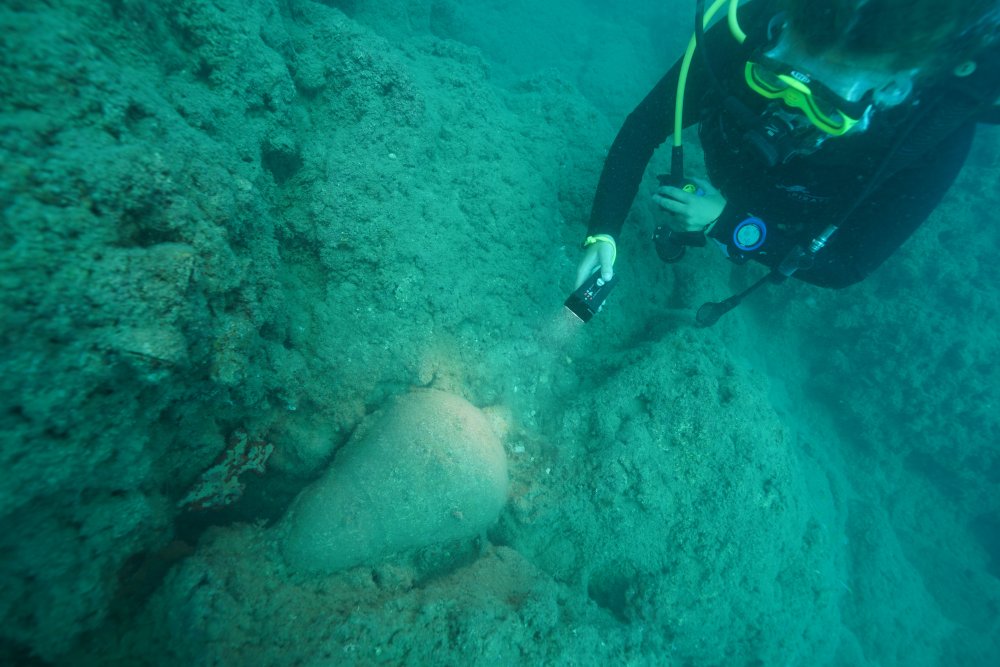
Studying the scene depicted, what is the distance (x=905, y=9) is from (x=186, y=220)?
295cm

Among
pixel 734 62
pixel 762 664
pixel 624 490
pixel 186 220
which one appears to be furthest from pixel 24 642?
pixel 762 664

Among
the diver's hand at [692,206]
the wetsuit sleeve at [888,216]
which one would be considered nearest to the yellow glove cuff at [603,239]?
the diver's hand at [692,206]

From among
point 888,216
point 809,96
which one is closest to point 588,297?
point 809,96

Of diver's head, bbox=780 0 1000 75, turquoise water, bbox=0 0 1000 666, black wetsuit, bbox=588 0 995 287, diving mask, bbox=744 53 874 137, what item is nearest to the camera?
turquoise water, bbox=0 0 1000 666

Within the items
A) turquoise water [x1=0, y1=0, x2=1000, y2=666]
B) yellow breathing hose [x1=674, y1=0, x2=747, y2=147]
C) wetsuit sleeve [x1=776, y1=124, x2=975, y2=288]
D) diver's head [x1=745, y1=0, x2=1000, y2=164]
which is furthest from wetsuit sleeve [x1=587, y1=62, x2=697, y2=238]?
wetsuit sleeve [x1=776, y1=124, x2=975, y2=288]

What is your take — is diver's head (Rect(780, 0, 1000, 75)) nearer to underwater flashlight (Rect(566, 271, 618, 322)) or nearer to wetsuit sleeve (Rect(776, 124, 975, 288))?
wetsuit sleeve (Rect(776, 124, 975, 288))

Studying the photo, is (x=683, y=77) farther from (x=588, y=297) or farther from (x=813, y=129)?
(x=588, y=297)

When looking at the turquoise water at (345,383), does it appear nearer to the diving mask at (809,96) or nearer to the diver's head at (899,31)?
the diving mask at (809,96)

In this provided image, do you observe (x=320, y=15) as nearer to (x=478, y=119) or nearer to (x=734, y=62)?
(x=478, y=119)

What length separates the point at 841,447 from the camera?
6219 millimetres

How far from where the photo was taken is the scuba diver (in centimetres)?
188

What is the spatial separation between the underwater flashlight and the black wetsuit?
51 cm

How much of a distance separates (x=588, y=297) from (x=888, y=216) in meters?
2.00

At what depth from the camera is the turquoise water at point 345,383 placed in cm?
130
